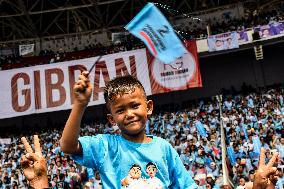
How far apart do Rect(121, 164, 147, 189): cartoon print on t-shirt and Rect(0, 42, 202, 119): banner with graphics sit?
53.9 feet

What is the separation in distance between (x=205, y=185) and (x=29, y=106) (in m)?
11.8

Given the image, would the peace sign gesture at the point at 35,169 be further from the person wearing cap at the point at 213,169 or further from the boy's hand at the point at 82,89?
the person wearing cap at the point at 213,169

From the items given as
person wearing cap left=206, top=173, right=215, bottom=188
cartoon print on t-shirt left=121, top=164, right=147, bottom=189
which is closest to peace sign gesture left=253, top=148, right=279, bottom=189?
cartoon print on t-shirt left=121, top=164, right=147, bottom=189

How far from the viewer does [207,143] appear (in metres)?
13.1

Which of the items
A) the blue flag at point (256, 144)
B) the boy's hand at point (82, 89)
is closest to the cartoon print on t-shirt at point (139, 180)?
the boy's hand at point (82, 89)

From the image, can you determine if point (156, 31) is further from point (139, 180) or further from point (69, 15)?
point (69, 15)

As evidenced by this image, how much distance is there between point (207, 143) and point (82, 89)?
1161cm

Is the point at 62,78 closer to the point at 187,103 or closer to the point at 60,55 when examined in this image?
the point at 60,55

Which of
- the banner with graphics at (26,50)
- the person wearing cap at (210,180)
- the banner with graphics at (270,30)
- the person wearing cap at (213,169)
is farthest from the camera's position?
the banner with graphics at (26,50)

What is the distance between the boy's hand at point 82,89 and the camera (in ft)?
6.01

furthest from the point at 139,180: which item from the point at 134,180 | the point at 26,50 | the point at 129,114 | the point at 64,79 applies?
the point at 26,50

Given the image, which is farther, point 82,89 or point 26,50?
point 26,50

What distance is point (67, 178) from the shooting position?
41.8ft

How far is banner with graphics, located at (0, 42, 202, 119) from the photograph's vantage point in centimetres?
1861
